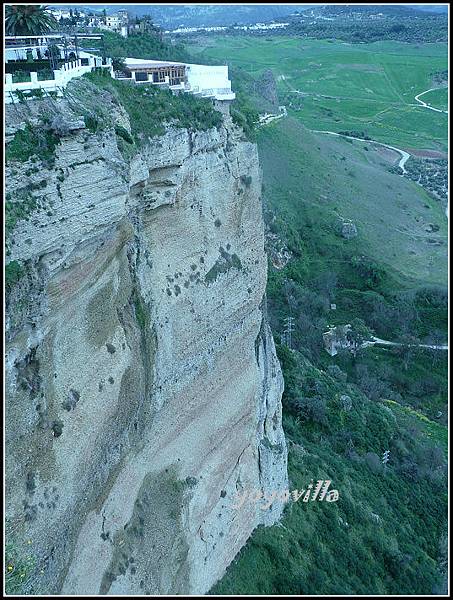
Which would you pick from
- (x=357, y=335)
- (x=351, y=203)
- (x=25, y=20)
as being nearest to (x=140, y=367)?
(x=25, y=20)

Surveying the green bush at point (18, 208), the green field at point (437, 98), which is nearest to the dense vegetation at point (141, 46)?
the green bush at point (18, 208)

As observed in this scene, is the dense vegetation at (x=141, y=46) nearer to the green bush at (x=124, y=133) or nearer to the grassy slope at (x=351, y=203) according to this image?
the green bush at (x=124, y=133)

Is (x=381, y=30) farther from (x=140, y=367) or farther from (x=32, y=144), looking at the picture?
(x=32, y=144)

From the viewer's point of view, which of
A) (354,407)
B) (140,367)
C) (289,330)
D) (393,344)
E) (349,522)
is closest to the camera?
(140,367)

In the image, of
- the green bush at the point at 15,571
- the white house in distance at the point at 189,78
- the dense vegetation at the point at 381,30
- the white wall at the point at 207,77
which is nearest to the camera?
the green bush at the point at 15,571

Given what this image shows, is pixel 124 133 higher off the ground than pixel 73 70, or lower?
lower

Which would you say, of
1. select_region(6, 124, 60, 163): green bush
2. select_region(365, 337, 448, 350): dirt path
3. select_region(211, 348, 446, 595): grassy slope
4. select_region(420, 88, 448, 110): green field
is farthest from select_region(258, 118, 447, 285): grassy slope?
select_region(6, 124, 60, 163): green bush

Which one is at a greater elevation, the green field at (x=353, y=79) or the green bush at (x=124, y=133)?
the green bush at (x=124, y=133)
